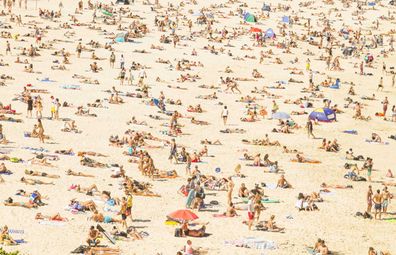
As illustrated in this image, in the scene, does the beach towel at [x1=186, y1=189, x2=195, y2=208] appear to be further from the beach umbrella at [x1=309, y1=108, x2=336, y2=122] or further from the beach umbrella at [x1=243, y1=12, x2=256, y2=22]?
the beach umbrella at [x1=243, y1=12, x2=256, y2=22]

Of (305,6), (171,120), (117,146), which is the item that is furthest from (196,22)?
(117,146)

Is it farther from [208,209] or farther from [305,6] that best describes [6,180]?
[305,6]

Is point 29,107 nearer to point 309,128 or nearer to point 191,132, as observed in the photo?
point 191,132

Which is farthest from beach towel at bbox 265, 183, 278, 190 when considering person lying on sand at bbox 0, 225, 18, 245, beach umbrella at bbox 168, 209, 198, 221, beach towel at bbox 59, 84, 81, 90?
beach towel at bbox 59, 84, 81, 90

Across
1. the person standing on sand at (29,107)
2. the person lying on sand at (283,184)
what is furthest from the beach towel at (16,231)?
the person standing on sand at (29,107)

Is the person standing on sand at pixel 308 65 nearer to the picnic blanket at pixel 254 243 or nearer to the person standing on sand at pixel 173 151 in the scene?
the person standing on sand at pixel 173 151

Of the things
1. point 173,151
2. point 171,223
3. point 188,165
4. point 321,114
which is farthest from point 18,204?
point 321,114
